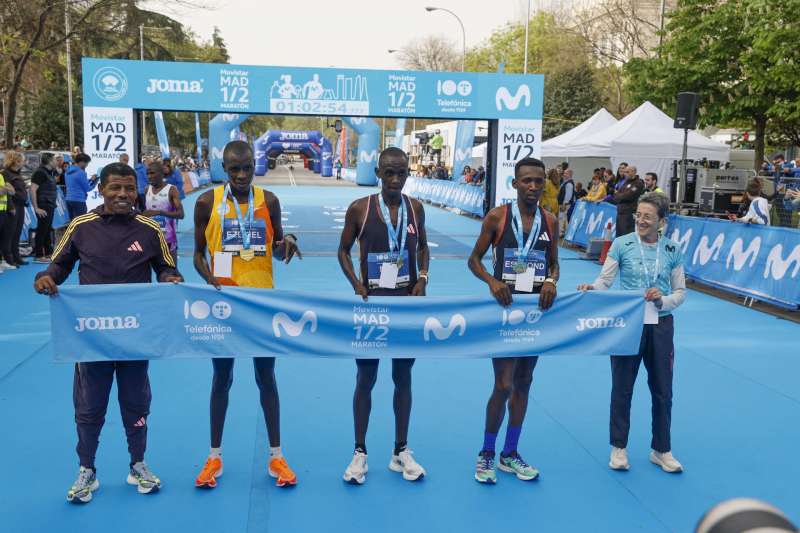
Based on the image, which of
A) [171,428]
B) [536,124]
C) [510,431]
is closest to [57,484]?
[171,428]

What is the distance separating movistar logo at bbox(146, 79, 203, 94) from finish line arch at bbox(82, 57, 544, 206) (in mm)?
20

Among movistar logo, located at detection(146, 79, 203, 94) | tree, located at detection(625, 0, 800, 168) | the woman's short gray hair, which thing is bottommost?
the woman's short gray hair

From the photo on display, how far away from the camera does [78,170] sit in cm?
1296

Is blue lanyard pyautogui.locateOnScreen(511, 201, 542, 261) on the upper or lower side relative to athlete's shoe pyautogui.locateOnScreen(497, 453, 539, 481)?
upper

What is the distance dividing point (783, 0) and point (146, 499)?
75.9ft

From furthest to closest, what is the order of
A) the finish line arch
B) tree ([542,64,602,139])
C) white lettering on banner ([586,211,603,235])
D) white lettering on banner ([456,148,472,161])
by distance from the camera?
1. tree ([542,64,602,139])
2. white lettering on banner ([456,148,472,161])
3. white lettering on banner ([586,211,603,235])
4. the finish line arch

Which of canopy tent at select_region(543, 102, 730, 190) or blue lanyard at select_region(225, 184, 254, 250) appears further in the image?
canopy tent at select_region(543, 102, 730, 190)

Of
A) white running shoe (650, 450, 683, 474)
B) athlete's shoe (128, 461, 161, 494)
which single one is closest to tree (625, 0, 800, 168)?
white running shoe (650, 450, 683, 474)

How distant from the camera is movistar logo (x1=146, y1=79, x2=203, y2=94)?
14992mm

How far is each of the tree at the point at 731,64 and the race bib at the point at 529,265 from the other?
795 inches

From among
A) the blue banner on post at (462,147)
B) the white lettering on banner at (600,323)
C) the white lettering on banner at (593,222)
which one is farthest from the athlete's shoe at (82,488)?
the blue banner on post at (462,147)

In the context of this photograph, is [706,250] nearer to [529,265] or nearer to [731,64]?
[529,265]

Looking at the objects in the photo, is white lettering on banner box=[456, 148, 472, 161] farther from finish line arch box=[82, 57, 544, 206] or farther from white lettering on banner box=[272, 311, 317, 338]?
white lettering on banner box=[272, 311, 317, 338]

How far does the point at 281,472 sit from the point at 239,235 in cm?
142
